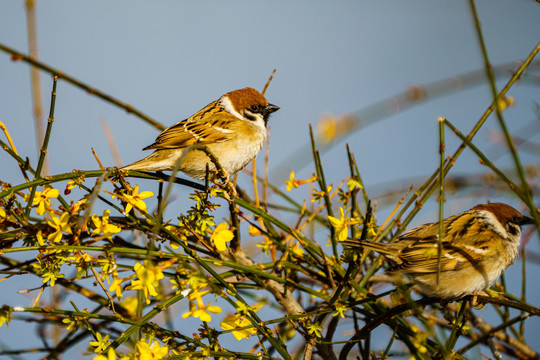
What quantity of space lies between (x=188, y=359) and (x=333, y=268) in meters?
0.55

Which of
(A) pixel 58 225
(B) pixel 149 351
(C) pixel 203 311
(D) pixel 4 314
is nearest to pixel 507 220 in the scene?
(C) pixel 203 311

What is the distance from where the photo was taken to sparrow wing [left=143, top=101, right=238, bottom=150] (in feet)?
7.23

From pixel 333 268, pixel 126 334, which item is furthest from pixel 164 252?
pixel 333 268

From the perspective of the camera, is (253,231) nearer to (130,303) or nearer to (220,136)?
(130,303)

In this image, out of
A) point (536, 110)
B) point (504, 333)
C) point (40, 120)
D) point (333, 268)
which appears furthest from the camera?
point (504, 333)

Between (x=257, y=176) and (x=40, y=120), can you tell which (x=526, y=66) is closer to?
(x=257, y=176)

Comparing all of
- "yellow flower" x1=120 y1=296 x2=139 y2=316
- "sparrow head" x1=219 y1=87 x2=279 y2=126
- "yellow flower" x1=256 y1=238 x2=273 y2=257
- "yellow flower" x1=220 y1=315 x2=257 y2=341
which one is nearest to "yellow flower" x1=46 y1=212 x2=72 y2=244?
"yellow flower" x1=120 y1=296 x2=139 y2=316

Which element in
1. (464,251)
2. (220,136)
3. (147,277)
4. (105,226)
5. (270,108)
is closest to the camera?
(147,277)

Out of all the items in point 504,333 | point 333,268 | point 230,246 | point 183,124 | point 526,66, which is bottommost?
point 504,333

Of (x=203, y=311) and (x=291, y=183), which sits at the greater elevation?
(x=291, y=183)

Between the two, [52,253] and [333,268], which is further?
[333,268]

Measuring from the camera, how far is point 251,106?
101 inches

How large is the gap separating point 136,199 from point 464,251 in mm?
1249

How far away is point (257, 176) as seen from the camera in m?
1.92
